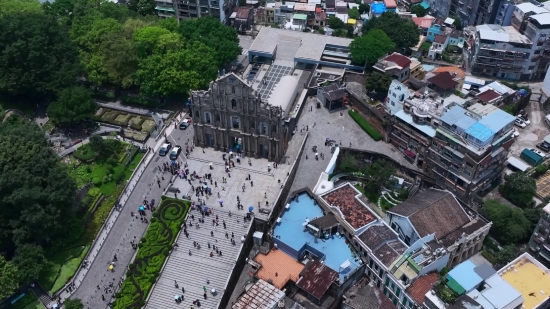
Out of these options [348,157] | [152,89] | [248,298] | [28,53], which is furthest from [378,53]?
[28,53]

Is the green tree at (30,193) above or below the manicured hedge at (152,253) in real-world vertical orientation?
above

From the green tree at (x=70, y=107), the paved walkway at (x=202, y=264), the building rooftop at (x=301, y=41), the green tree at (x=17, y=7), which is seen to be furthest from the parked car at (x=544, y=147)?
the green tree at (x=17, y=7)

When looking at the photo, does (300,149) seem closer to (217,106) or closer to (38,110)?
(217,106)

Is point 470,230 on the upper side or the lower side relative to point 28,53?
lower

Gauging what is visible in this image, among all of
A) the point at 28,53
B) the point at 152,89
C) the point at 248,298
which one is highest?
Result: the point at 28,53

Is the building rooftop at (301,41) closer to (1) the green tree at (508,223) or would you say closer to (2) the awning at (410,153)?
(2) the awning at (410,153)

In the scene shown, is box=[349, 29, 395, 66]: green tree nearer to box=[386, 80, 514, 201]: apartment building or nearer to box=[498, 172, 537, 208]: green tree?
box=[386, 80, 514, 201]: apartment building
